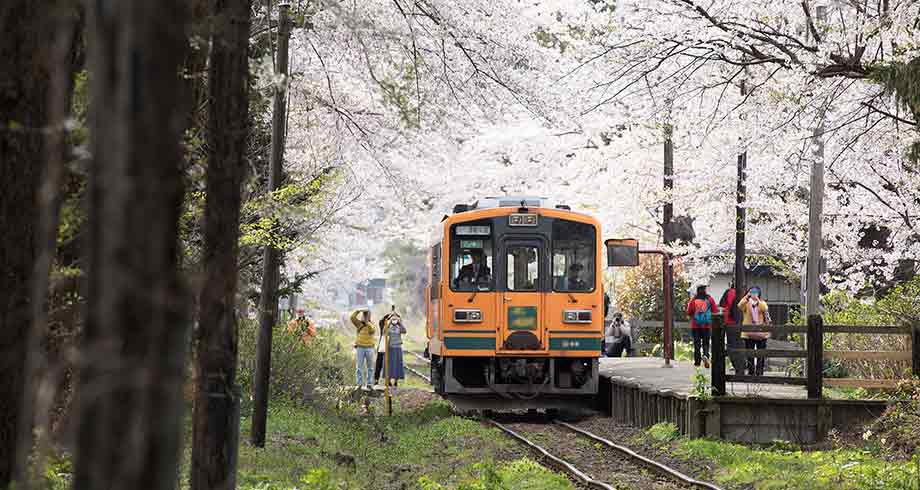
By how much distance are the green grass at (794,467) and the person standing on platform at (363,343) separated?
22.4 feet

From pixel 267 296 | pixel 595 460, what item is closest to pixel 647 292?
pixel 595 460

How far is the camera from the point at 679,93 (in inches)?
648

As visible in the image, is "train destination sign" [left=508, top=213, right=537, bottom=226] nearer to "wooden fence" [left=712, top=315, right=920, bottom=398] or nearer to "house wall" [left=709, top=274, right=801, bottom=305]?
"wooden fence" [left=712, top=315, right=920, bottom=398]

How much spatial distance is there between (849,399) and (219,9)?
9.42 meters

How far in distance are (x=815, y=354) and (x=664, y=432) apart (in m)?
2.07

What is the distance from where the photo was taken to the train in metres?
18.0

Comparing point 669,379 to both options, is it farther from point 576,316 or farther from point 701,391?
point 701,391

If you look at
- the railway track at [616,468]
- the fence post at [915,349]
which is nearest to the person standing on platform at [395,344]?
the railway track at [616,468]

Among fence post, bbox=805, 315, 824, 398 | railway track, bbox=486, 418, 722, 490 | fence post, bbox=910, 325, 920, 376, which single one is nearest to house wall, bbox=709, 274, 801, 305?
railway track, bbox=486, 418, 722, 490

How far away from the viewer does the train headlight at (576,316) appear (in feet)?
59.5

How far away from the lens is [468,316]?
1800 cm

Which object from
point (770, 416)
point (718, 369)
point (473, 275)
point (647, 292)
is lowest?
point (770, 416)

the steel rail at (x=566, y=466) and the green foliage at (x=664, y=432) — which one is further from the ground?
the green foliage at (x=664, y=432)

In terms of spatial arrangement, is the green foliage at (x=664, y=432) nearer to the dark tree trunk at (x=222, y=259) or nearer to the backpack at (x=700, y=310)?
the backpack at (x=700, y=310)
